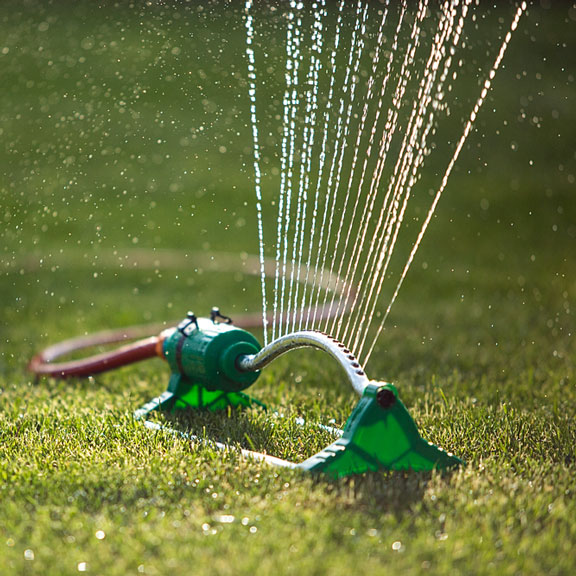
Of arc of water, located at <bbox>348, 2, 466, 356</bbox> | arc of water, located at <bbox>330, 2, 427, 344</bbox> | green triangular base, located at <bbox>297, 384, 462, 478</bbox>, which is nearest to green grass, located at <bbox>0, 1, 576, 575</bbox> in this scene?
green triangular base, located at <bbox>297, 384, 462, 478</bbox>

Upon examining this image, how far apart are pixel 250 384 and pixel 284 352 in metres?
0.39

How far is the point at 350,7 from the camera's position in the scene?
42.7 ft

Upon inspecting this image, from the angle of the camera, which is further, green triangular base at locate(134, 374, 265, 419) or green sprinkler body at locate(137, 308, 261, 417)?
green triangular base at locate(134, 374, 265, 419)

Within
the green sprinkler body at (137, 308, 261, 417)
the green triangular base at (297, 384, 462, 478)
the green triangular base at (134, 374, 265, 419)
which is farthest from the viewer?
the green triangular base at (134, 374, 265, 419)

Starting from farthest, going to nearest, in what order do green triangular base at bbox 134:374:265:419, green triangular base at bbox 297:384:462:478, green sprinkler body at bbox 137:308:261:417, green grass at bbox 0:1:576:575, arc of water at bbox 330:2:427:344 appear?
1. arc of water at bbox 330:2:427:344
2. green triangular base at bbox 134:374:265:419
3. green sprinkler body at bbox 137:308:261:417
4. green triangular base at bbox 297:384:462:478
5. green grass at bbox 0:1:576:575

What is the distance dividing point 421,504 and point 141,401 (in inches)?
67.3

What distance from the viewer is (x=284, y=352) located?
2.82 metres

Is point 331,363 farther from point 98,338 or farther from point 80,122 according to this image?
point 80,122

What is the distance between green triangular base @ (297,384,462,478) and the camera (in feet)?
8.02

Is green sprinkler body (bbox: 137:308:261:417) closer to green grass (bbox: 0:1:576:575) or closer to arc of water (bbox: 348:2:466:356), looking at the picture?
green grass (bbox: 0:1:576:575)

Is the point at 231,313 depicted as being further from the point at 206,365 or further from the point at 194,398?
the point at 206,365

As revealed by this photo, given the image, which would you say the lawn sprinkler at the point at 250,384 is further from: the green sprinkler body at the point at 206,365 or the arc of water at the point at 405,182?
the arc of water at the point at 405,182

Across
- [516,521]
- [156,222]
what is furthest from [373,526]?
[156,222]

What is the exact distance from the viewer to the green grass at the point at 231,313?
206 centimetres
